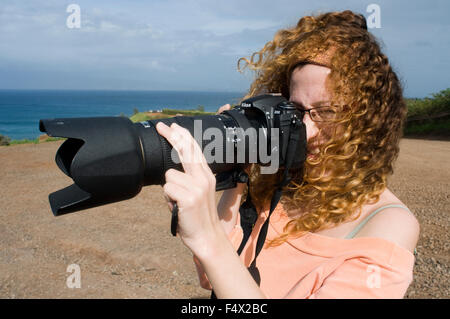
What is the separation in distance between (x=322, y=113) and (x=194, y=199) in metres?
0.70

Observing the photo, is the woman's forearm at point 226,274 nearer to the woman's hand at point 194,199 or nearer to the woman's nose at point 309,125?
the woman's hand at point 194,199

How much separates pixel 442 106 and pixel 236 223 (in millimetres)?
12267

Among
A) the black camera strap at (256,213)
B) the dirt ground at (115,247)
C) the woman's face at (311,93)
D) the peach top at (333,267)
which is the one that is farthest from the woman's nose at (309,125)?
the dirt ground at (115,247)

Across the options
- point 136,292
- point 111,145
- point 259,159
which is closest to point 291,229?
point 259,159

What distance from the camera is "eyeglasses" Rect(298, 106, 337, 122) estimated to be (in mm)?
1447

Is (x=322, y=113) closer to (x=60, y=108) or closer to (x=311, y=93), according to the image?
(x=311, y=93)

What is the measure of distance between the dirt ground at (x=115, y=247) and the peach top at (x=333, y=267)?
7.39 feet

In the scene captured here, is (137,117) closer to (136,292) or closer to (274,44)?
(136,292)

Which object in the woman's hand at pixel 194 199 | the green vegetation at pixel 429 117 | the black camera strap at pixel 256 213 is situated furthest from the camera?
the green vegetation at pixel 429 117

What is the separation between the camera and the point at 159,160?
1.22 meters

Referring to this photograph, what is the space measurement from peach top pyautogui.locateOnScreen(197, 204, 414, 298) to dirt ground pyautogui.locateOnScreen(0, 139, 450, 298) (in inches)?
88.7

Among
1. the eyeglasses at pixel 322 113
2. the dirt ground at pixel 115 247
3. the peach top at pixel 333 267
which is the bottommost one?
the dirt ground at pixel 115 247

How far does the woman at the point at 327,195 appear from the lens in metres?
1.04

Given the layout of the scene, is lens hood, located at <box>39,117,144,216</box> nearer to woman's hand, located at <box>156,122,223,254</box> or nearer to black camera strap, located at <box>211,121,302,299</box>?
woman's hand, located at <box>156,122,223,254</box>
